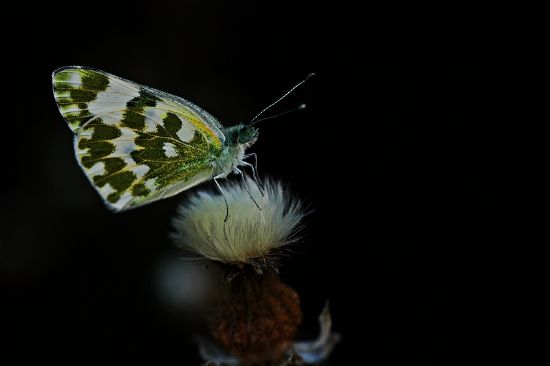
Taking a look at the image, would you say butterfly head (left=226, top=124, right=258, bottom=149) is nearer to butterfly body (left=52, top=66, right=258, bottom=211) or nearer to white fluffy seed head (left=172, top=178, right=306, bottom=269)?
butterfly body (left=52, top=66, right=258, bottom=211)

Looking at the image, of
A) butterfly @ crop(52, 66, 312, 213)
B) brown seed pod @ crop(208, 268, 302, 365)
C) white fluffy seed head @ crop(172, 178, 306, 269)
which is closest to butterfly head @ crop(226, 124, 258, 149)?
butterfly @ crop(52, 66, 312, 213)

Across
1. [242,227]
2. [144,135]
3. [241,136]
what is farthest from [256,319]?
[144,135]

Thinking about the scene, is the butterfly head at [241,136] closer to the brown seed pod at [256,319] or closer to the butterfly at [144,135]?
the butterfly at [144,135]

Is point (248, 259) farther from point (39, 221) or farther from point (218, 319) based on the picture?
point (39, 221)

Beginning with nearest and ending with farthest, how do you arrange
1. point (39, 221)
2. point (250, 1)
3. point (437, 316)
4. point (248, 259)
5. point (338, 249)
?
point (248, 259)
point (437, 316)
point (338, 249)
point (39, 221)
point (250, 1)

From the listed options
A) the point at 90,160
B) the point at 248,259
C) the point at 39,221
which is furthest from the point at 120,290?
the point at 248,259

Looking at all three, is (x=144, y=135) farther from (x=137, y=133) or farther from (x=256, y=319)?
(x=256, y=319)

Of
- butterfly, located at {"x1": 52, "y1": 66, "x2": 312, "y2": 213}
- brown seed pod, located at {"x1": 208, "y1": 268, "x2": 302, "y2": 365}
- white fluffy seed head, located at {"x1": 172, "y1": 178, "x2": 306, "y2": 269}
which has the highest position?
butterfly, located at {"x1": 52, "y1": 66, "x2": 312, "y2": 213}
